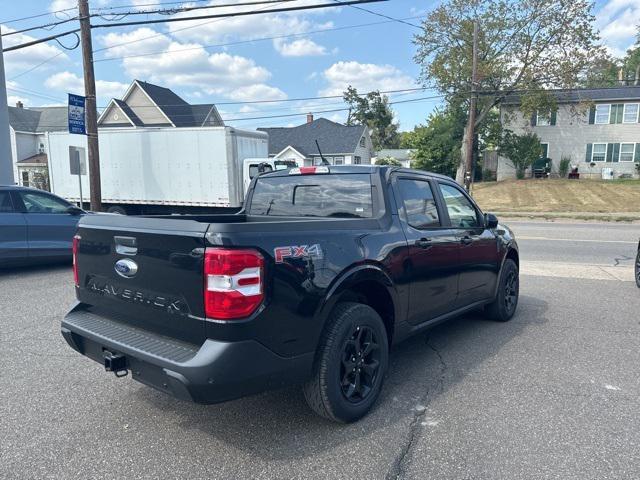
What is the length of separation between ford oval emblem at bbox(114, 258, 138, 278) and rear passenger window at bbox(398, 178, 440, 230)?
85.6 inches

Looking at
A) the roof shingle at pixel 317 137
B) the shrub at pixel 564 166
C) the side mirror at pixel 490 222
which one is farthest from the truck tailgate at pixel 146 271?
the roof shingle at pixel 317 137

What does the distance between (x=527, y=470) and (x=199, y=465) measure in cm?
191

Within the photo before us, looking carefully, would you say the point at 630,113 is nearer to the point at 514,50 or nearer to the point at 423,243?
the point at 514,50

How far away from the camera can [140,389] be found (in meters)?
3.79

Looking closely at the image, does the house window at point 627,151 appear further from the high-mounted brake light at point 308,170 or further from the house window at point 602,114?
the high-mounted brake light at point 308,170

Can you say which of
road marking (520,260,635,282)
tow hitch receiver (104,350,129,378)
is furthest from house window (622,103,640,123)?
tow hitch receiver (104,350,129,378)

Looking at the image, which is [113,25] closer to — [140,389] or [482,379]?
[140,389]

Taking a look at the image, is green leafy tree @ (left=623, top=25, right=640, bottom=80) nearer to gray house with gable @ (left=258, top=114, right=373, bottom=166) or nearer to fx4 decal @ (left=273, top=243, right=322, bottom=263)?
gray house with gable @ (left=258, top=114, right=373, bottom=166)

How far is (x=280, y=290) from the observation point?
9.00 ft

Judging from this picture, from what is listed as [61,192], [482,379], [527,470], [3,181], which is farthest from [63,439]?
[61,192]

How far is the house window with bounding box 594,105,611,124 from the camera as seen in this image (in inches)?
1404

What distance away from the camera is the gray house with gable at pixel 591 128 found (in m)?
34.9

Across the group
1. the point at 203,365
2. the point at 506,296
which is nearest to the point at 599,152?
the point at 506,296

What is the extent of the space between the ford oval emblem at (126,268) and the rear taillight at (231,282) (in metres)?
0.68
